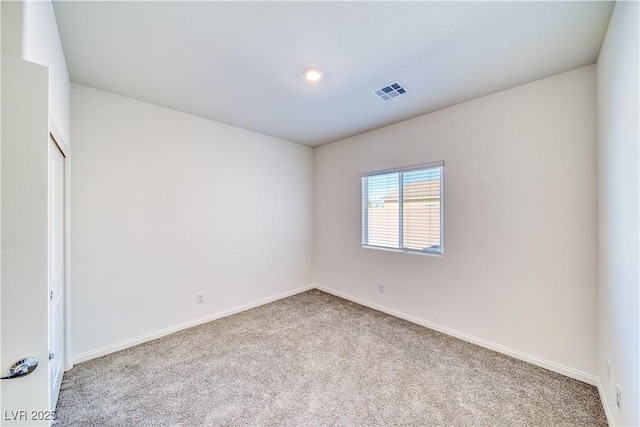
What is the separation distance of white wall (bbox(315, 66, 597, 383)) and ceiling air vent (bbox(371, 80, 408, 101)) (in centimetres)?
71

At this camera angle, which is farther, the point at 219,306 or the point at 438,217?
the point at 219,306

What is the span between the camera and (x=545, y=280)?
7.33 feet

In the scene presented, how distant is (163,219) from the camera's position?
2.86m

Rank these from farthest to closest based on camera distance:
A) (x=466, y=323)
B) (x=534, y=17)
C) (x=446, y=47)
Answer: (x=466, y=323)
(x=446, y=47)
(x=534, y=17)

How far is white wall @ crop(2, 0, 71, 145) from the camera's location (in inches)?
40.6

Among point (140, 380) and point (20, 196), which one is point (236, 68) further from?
point (140, 380)

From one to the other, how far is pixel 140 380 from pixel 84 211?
1.63 meters

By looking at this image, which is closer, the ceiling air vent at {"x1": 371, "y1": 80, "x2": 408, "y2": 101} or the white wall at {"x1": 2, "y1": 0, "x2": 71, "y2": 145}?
the white wall at {"x1": 2, "y1": 0, "x2": 71, "y2": 145}

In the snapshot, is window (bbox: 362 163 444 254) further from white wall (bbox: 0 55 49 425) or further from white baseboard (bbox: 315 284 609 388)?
white wall (bbox: 0 55 49 425)

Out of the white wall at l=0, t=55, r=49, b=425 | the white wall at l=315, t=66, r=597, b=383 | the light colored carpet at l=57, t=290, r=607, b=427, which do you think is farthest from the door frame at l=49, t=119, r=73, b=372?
the white wall at l=315, t=66, r=597, b=383

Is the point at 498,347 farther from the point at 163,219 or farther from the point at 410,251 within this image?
the point at 163,219

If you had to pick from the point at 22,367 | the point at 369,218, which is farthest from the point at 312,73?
the point at 22,367

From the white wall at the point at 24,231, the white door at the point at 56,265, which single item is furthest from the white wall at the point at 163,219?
the white wall at the point at 24,231

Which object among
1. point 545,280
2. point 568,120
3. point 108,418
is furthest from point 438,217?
point 108,418
